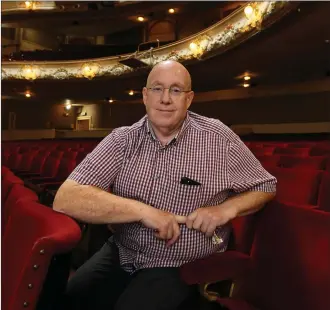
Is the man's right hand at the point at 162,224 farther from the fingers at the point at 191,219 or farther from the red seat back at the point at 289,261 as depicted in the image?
the red seat back at the point at 289,261

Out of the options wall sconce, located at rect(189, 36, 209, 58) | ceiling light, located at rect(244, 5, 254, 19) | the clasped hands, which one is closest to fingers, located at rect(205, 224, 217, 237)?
the clasped hands

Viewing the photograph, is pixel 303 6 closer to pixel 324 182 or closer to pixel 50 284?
pixel 324 182

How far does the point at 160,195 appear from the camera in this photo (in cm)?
63

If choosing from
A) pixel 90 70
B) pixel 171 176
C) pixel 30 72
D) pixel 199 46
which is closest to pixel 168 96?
pixel 171 176

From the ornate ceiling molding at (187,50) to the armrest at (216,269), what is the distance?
9.42ft

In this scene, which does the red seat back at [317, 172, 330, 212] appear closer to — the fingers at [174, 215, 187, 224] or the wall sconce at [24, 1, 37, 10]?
the fingers at [174, 215, 187, 224]

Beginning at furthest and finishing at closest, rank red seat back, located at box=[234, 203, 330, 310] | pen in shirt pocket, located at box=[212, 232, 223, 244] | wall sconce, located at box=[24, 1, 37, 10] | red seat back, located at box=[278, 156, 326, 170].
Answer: wall sconce, located at box=[24, 1, 37, 10], red seat back, located at box=[278, 156, 326, 170], pen in shirt pocket, located at box=[212, 232, 223, 244], red seat back, located at box=[234, 203, 330, 310]

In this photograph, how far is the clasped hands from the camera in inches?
21.7

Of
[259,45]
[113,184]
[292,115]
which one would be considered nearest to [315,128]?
[292,115]

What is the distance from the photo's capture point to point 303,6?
294cm

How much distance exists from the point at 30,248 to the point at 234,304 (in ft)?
1.11

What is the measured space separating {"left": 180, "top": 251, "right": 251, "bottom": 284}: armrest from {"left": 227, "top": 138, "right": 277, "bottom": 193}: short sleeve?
0.13 metres

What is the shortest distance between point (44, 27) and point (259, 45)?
5568 millimetres

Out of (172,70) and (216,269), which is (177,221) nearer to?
(216,269)
